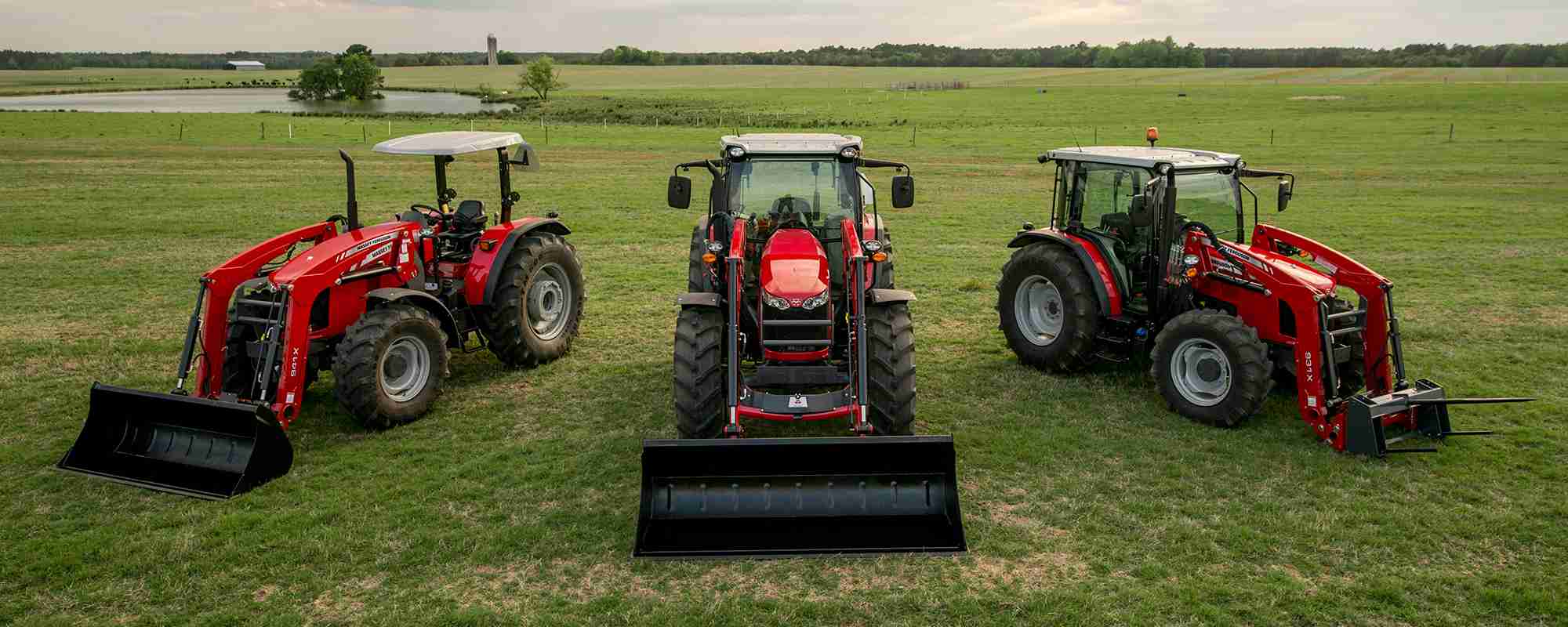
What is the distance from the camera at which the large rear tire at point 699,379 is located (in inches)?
298

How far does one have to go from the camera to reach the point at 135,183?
82.8 feet

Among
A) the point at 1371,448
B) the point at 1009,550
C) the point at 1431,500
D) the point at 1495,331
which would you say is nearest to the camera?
the point at 1009,550

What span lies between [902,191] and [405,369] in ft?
14.5

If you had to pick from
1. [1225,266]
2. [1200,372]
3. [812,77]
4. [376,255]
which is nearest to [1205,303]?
[1225,266]

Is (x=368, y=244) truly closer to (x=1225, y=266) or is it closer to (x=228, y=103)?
(x=1225, y=266)

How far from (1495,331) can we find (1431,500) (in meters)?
5.95

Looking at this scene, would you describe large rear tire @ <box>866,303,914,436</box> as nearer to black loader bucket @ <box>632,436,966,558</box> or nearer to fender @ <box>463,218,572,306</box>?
black loader bucket @ <box>632,436,966,558</box>

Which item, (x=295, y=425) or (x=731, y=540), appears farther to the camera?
(x=295, y=425)

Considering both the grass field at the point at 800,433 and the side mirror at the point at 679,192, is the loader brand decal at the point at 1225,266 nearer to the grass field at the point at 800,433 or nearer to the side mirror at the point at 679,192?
the grass field at the point at 800,433

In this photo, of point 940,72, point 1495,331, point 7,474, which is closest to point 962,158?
point 1495,331

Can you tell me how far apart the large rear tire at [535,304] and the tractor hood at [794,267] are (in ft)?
9.04

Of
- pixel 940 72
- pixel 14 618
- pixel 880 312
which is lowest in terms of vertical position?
pixel 14 618

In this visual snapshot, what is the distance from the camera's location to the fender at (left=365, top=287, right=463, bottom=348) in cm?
845

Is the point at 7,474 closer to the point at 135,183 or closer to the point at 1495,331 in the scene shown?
the point at 1495,331
